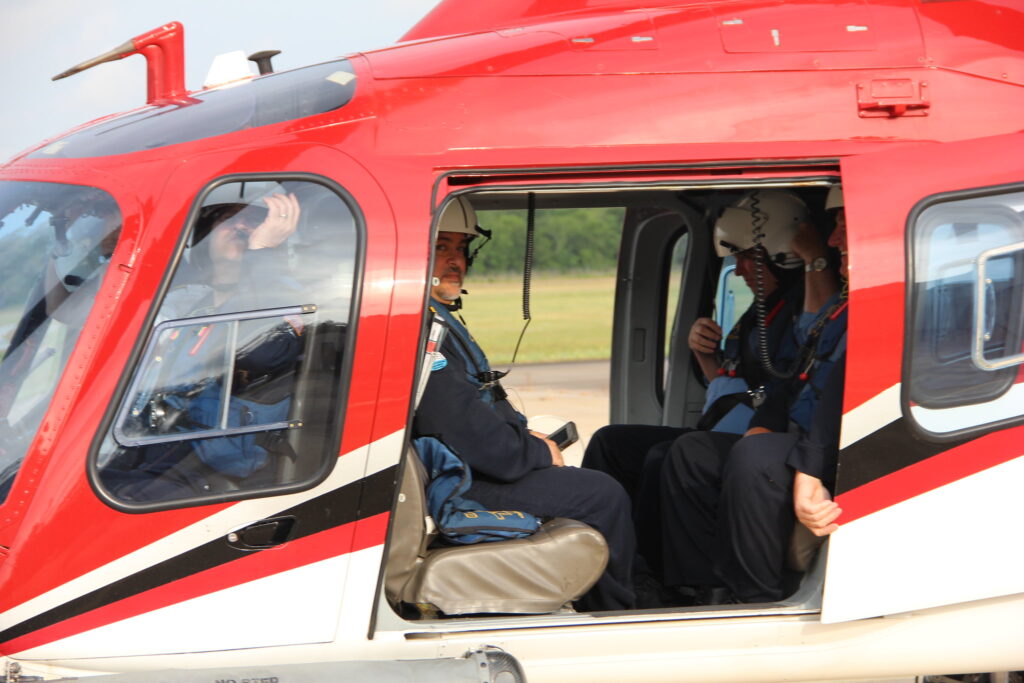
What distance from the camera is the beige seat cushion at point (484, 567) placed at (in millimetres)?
3332

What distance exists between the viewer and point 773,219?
14.1 feet

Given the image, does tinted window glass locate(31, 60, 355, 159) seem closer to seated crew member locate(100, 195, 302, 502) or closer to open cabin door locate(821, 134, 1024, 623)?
seated crew member locate(100, 195, 302, 502)

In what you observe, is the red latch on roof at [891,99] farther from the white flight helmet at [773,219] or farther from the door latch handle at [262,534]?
the door latch handle at [262,534]

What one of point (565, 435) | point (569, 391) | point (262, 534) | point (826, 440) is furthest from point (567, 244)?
point (262, 534)

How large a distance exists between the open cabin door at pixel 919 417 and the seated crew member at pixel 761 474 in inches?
6.9

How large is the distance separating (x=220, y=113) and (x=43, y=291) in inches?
29.1

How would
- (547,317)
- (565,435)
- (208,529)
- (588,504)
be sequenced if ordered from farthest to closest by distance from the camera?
1. (547,317)
2. (565,435)
3. (588,504)
4. (208,529)

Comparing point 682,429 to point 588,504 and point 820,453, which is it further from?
point 820,453

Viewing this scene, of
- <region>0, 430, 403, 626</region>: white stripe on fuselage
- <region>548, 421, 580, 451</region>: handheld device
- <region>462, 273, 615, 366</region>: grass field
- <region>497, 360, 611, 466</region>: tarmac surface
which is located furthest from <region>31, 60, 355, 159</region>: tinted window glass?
<region>462, 273, 615, 366</region>: grass field

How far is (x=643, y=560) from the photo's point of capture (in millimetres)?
4324

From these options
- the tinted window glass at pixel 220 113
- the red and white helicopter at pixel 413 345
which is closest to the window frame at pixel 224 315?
the red and white helicopter at pixel 413 345

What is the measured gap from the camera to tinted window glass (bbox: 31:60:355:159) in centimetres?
329

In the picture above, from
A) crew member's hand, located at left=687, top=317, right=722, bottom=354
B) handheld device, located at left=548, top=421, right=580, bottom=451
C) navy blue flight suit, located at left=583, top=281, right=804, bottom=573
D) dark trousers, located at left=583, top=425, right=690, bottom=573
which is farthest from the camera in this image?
crew member's hand, located at left=687, top=317, right=722, bottom=354

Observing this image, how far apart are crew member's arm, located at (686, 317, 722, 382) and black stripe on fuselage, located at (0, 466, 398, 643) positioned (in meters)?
2.52
